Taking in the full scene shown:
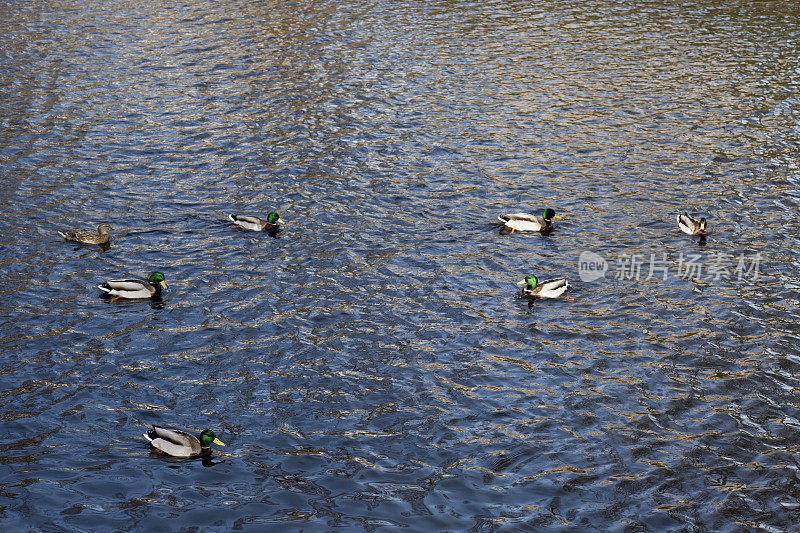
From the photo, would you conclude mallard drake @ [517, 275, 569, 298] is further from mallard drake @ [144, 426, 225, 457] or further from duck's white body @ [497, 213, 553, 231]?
mallard drake @ [144, 426, 225, 457]

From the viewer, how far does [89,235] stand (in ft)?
67.8

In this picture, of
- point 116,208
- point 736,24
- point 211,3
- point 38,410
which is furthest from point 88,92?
point 736,24

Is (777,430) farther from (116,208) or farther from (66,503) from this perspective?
(116,208)

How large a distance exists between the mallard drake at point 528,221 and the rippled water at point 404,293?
379 mm

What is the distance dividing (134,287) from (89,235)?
11.0 feet

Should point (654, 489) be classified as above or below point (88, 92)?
below

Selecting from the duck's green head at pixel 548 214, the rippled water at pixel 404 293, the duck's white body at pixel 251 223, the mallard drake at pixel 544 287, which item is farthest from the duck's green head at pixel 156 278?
the duck's green head at pixel 548 214

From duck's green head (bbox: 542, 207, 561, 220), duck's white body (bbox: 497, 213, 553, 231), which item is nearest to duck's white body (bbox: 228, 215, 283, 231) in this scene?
duck's white body (bbox: 497, 213, 553, 231)

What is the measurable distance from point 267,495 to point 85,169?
52.6 feet

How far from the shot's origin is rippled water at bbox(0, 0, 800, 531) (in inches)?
523

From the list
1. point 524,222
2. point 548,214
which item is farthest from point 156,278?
point 548,214

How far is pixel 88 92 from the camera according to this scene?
3219cm

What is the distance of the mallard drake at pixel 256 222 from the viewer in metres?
21.5

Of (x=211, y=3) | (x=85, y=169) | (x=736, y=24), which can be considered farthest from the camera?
(x=211, y=3)
